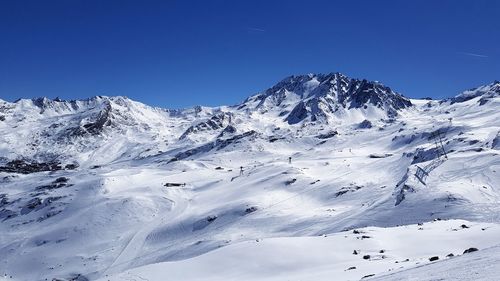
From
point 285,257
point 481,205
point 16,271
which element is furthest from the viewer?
point 16,271

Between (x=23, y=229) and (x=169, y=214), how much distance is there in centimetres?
3878

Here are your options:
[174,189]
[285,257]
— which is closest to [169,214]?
[174,189]

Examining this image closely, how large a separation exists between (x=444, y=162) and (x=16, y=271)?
84.0 meters

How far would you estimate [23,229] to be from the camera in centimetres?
11638

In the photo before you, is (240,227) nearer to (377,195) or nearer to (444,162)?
(377,195)

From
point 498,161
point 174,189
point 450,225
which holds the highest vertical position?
point 174,189

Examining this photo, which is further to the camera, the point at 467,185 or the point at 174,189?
the point at 174,189

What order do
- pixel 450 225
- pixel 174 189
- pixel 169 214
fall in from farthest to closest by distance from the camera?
pixel 174 189, pixel 169 214, pixel 450 225

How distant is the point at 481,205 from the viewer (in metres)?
56.6

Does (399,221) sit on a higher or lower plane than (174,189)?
lower

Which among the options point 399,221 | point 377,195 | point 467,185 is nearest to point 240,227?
point 377,195

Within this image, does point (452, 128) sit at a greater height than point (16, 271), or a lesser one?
greater

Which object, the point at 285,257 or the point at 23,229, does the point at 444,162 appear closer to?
the point at 285,257

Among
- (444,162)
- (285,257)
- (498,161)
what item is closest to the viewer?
(285,257)
